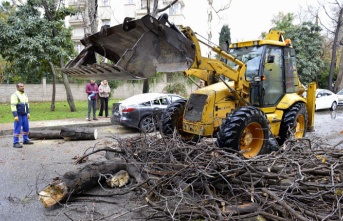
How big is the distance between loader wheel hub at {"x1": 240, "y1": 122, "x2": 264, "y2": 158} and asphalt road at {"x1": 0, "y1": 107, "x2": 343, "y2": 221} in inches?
42.7

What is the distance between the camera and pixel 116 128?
39.2ft

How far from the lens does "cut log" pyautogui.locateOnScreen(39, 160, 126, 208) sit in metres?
4.35

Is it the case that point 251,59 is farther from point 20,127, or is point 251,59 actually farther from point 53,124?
point 53,124

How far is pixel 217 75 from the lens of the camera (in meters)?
5.98

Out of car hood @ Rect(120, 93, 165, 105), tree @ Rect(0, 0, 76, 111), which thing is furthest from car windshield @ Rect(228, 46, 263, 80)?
tree @ Rect(0, 0, 76, 111)

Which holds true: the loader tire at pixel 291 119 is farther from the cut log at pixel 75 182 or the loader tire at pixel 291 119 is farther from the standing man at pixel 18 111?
the standing man at pixel 18 111

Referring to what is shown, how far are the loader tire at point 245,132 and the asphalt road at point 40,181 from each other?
1.05 m

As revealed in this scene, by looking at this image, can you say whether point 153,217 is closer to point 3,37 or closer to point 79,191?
point 79,191

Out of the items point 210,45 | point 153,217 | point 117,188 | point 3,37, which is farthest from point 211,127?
point 3,37

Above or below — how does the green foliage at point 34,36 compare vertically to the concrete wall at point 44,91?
above

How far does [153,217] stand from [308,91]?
244 inches

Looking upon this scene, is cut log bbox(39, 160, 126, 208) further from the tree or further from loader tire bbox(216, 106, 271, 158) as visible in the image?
the tree

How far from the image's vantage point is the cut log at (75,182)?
4.35 m

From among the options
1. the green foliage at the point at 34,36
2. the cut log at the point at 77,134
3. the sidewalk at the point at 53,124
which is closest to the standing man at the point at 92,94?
the sidewalk at the point at 53,124
